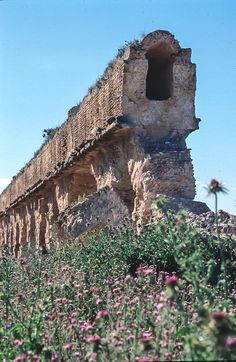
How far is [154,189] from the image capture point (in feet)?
36.3

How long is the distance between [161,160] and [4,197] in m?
21.3

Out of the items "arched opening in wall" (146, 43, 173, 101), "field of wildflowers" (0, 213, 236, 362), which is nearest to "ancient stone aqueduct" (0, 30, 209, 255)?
"arched opening in wall" (146, 43, 173, 101)

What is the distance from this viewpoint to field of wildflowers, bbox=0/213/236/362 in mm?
2971

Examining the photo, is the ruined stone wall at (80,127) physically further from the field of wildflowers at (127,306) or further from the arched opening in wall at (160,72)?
the field of wildflowers at (127,306)

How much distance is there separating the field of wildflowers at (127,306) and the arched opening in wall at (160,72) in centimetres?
422

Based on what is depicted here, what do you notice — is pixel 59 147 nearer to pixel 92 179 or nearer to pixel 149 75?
pixel 92 179

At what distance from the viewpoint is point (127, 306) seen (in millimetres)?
4617

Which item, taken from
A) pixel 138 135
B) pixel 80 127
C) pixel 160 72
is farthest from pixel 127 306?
pixel 80 127

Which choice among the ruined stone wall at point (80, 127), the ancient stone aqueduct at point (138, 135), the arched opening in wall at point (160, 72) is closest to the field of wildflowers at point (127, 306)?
the ancient stone aqueduct at point (138, 135)

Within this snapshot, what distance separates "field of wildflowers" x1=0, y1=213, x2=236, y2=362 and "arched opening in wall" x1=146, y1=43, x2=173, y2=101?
13.9 feet

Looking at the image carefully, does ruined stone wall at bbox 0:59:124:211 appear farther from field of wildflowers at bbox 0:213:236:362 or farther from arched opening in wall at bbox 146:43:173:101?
field of wildflowers at bbox 0:213:236:362

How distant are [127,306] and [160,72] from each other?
361 inches

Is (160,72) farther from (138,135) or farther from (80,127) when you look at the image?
(80,127)

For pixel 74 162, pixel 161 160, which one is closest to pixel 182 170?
pixel 161 160
